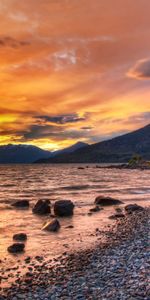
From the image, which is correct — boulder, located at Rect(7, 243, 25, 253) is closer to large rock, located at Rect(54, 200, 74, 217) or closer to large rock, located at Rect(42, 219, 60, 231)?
large rock, located at Rect(42, 219, 60, 231)

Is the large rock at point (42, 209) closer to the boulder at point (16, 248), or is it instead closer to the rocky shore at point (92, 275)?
the boulder at point (16, 248)

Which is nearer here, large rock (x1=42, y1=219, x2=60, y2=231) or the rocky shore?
the rocky shore

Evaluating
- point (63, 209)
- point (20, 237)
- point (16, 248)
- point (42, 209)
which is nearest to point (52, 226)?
point (20, 237)

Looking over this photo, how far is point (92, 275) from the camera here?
18078mm

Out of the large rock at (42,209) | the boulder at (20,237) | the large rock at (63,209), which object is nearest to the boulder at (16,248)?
the boulder at (20,237)

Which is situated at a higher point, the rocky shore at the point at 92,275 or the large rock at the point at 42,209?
the large rock at the point at 42,209

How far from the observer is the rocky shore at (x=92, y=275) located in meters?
15.5

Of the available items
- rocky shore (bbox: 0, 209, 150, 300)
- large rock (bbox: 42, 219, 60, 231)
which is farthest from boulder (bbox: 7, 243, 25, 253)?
large rock (bbox: 42, 219, 60, 231)

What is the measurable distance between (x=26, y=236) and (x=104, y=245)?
7.24m

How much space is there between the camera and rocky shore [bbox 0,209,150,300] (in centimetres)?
1549

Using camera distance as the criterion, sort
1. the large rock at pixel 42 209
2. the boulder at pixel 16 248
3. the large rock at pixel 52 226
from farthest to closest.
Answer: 1. the large rock at pixel 42 209
2. the large rock at pixel 52 226
3. the boulder at pixel 16 248

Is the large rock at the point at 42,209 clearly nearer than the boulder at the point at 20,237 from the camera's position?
No

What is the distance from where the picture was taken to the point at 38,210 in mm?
44781

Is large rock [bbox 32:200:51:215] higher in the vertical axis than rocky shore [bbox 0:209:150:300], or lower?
higher
